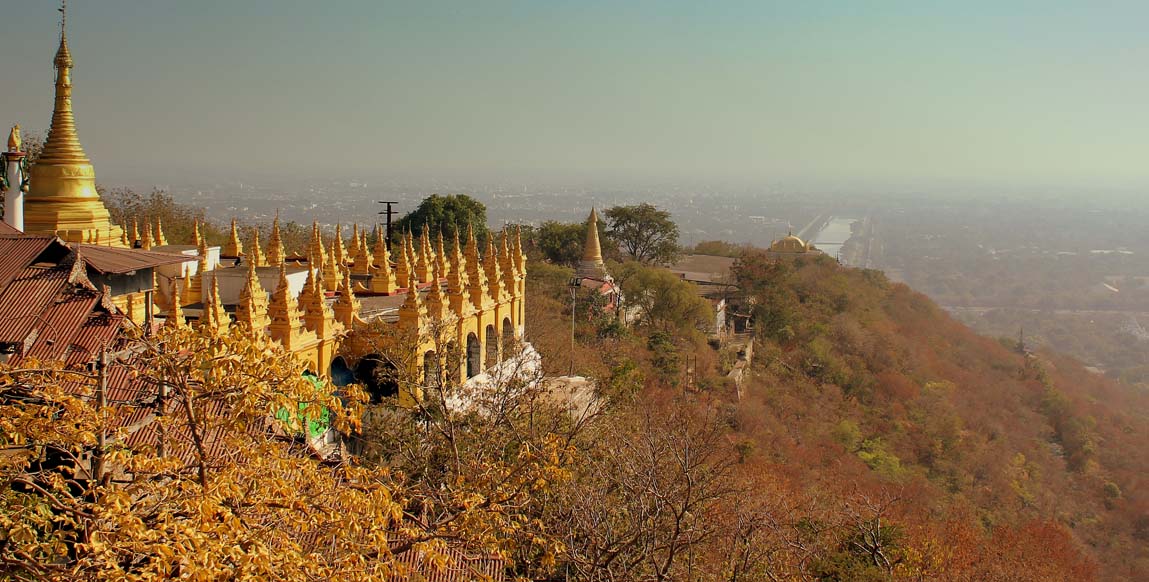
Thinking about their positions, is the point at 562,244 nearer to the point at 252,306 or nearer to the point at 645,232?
the point at 645,232

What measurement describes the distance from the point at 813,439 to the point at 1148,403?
50436mm

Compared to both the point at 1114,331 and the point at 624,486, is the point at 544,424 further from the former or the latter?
the point at 1114,331

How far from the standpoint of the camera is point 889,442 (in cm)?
4347

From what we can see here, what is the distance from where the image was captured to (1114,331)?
116688mm

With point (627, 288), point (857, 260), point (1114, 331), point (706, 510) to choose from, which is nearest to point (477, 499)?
point (706, 510)

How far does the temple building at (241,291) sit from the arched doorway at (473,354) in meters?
0.04

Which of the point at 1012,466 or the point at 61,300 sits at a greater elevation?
the point at 61,300

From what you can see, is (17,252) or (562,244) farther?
(562,244)

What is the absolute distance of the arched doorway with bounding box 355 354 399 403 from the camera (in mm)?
19312

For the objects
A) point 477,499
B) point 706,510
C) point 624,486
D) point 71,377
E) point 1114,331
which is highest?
point 71,377

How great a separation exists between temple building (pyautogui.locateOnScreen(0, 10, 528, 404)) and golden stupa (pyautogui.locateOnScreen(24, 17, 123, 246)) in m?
0.03

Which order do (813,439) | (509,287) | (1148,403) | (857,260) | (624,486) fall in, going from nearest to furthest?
1. (624,486)
2. (509,287)
3. (813,439)
4. (1148,403)
5. (857,260)

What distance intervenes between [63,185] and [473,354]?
1005cm

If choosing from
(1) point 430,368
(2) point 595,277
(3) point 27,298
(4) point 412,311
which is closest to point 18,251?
(3) point 27,298
